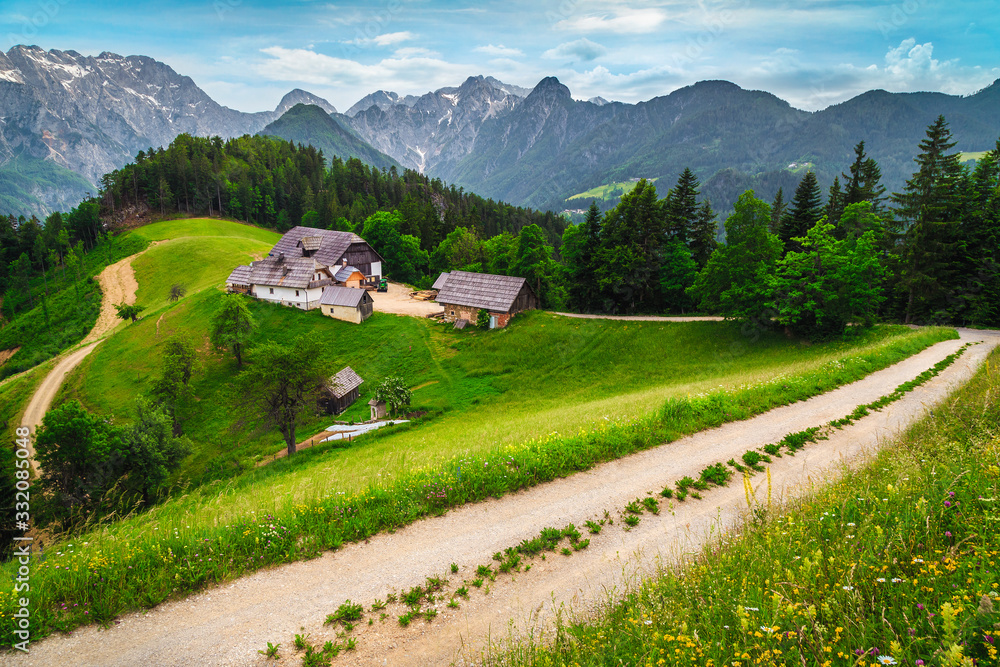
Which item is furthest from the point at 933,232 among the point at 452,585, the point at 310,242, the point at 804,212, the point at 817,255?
the point at 310,242

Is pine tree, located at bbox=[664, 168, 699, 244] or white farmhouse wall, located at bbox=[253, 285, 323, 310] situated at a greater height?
pine tree, located at bbox=[664, 168, 699, 244]

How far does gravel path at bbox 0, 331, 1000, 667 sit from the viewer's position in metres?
6.64

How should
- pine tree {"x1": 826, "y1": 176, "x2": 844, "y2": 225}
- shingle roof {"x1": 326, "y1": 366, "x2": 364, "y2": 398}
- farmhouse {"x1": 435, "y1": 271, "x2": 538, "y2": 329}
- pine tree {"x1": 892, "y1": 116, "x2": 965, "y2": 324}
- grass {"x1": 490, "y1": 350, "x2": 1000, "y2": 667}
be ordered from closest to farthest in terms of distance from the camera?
grass {"x1": 490, "y1": 350, "x2": 1000, "y2": 667} < pine tree {"x1": 892, "y1": 116, "x2": 965, "y2": 324} < shingle roof {"x1": 326, "y1": 366, "x2": 364, "y2": 398} < farmhouse {"x1": 435, "y1": 271, "x2": 538, "y2": 329} < pine tree {"x1": 826, "y1": 176, "x2": 844, "y2": 225}

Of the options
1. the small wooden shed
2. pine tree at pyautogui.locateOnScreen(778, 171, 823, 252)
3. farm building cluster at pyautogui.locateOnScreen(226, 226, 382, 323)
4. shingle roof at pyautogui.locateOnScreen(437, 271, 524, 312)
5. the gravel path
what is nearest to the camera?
the gravel path

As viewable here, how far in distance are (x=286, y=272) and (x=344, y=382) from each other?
26.8 meters

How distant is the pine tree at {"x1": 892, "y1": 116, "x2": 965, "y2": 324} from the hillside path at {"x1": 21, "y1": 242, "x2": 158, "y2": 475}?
67545 millimetres

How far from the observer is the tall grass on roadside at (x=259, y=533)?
7.38 m

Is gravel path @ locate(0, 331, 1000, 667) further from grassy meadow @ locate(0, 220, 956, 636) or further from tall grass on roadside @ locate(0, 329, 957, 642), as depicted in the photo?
grassy meadow @ locate(0, 220, 956, 636)

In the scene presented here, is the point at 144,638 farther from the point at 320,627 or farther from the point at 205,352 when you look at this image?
the point at 205,352

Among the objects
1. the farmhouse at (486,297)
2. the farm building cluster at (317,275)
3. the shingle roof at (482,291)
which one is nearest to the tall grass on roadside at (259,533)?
the farmhouse at (486,297)

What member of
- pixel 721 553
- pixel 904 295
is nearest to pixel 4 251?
pixel 721 553

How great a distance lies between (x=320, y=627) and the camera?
7.09 m

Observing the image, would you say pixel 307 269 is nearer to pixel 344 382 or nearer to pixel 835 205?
pixel 344 382

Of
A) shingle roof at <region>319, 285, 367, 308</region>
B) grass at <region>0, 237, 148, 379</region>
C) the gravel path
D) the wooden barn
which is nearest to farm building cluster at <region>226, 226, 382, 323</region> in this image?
shingle roof at <region>319, 285, 367, 308</region>
